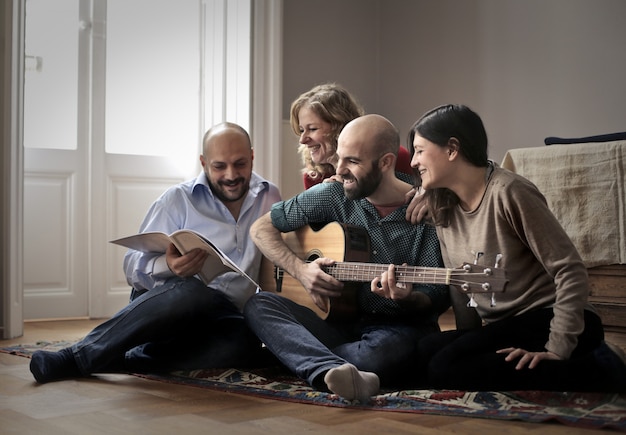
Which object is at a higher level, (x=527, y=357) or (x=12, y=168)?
(x=12, y=168)

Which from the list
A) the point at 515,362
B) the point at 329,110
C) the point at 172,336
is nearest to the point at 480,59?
the point at 329,110

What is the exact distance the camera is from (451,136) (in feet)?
6.81

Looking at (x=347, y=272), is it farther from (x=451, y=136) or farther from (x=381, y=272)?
(x=451, y=136)

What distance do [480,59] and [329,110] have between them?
194cm

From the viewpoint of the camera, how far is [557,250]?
6.21 ft

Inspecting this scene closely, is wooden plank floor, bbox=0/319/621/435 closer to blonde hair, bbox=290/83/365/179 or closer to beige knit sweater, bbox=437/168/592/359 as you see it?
beige knit sweater, bbox=437/168/592/359

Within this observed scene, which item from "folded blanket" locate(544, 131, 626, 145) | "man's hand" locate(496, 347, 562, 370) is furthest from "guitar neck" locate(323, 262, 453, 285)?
"folded blanket" locate(544, 131, 626, 145)

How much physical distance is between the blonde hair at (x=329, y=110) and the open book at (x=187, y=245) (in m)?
0.58

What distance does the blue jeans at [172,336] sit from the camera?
88.9 inches

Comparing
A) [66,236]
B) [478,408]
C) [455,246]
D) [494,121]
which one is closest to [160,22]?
[66,236]

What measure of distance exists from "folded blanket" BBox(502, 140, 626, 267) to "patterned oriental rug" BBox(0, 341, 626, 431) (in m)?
1.17

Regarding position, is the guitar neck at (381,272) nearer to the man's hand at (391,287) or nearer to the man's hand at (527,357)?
the man's hand at (391,287)

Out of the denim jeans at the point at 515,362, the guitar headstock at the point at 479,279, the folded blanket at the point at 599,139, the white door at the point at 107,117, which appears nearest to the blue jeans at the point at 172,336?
the denim jeans at the point at 515,362

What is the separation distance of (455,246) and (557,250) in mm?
281
